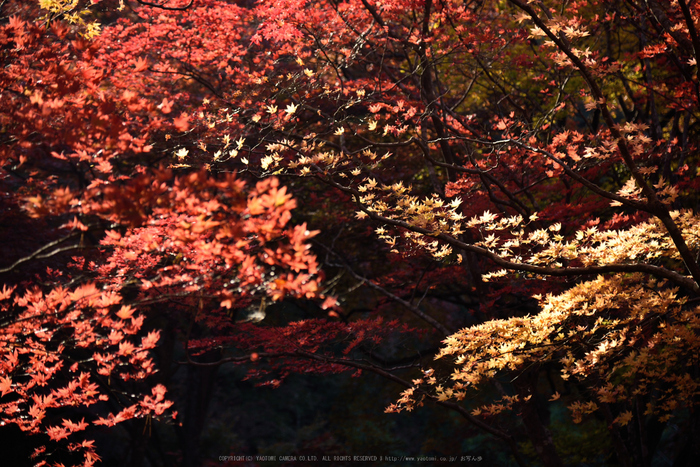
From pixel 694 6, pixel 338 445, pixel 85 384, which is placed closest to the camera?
pixel 694 6

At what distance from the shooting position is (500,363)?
4602mm

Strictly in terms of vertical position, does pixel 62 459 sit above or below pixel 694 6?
below

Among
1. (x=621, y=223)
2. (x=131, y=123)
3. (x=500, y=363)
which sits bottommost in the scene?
(x=500, y=363)

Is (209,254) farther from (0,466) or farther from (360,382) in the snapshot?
(360,382)

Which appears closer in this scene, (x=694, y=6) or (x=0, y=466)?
(x=694, y=6)

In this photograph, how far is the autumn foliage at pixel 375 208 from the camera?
383 cm

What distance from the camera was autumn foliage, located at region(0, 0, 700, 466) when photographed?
3.83 m

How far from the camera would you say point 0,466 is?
886 cm

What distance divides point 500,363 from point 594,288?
3.76 ft

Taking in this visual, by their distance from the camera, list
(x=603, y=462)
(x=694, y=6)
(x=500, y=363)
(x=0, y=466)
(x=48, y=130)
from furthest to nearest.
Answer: (x=603, y=462)
(x=0, y=466)
(x=694, y=6)
(x=500, y=363)
(x=48, y=130)

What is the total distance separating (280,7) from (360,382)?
10.7 metres

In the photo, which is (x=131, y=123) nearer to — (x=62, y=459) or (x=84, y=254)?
(x=84, y=254)

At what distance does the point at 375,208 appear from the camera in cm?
562

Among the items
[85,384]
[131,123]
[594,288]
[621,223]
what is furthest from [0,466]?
[621,223]
